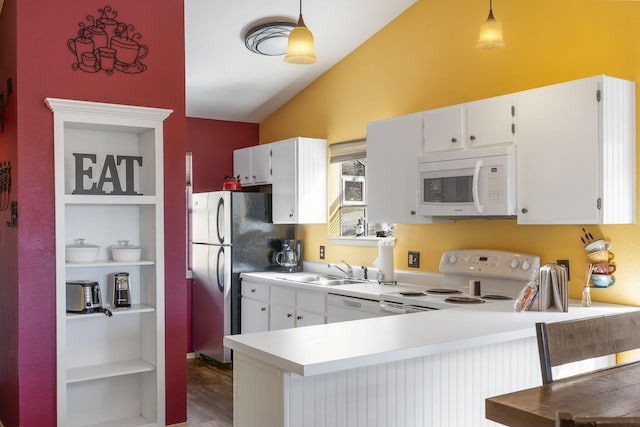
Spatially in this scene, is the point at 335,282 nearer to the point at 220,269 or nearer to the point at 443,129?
the point at 220,269

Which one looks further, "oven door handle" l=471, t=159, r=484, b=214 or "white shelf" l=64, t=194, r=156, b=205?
"oven door handle" l=471, t=159, r=484, b=214

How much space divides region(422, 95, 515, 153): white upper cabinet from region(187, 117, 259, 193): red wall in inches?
108

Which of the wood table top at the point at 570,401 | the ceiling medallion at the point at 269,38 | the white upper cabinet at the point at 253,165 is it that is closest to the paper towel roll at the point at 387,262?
the white upper cabinet at the point at 253,165

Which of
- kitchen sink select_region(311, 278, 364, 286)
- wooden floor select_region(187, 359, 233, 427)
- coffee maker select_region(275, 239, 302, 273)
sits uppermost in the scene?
coffee maker select_region(275, 239, 302, 273)

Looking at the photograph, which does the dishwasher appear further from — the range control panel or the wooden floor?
the wooden floor

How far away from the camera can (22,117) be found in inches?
122

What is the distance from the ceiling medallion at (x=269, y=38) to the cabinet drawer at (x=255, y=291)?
1.91 metres

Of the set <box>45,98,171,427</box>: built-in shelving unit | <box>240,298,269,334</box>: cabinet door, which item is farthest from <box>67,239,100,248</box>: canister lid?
<box>240,298,269,334</box>: cabinet door

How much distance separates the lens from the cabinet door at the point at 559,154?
9.49 feet

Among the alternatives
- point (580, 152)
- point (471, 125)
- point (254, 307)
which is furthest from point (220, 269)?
point (580, 152)

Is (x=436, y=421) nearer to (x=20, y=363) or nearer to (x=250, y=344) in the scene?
(x=250, y=344)

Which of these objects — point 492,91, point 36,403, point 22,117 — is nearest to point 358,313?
point 492,91

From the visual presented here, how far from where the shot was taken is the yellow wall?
10.2 ft

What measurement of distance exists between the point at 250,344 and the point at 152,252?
1.59 meters
